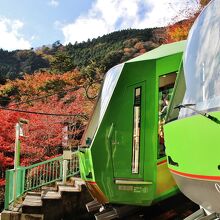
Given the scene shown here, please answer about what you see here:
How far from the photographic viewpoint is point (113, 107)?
696 cm

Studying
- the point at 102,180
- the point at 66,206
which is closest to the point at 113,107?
the point at 102,180

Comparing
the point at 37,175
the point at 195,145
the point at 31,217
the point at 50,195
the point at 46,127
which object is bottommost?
the point at 31,217

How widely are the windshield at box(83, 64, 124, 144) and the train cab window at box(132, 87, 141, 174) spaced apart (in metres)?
0.49

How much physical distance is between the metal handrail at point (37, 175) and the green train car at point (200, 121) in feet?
30.1

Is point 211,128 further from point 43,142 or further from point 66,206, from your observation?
point 43,142

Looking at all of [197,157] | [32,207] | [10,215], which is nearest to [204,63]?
[197,157]

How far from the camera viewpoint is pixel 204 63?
3.99m

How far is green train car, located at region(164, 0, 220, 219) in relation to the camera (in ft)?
11.5

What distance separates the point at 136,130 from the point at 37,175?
7.99m

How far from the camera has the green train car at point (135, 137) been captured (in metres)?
6.61

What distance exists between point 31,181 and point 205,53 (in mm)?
10873

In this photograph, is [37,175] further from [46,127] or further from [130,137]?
[130,137]

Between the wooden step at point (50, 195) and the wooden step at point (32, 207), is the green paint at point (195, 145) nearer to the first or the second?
the wooden step at point (32, 207)

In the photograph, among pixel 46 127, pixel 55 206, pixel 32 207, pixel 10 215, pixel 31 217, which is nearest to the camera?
pixel 31 217
